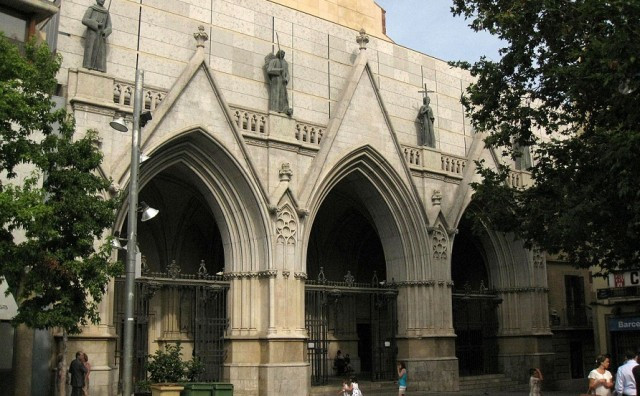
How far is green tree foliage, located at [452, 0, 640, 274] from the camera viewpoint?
47.6 feet

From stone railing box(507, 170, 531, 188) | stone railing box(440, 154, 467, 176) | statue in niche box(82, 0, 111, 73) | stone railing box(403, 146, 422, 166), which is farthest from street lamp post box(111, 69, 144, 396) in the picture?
stone railing box(507, 170, 531, 188)

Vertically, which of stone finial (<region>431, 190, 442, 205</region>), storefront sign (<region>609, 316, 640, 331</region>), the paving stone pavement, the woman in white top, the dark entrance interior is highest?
stone finial (<region>431, 190, 442, 205</region>)

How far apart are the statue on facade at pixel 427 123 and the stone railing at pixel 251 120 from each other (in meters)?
7.09

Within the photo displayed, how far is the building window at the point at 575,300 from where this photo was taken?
105 ft

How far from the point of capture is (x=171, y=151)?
70.1ft

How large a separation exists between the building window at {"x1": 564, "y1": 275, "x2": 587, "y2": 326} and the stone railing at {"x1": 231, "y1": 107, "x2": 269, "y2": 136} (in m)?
15.6

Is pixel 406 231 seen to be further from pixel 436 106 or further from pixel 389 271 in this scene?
pixel 436 106

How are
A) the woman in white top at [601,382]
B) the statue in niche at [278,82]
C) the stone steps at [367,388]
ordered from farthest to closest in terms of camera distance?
1. the statue in niche at [278,82]
2. the stone steps at [367,388]
3. the woman in white top at [601,382]

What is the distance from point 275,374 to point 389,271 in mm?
6685

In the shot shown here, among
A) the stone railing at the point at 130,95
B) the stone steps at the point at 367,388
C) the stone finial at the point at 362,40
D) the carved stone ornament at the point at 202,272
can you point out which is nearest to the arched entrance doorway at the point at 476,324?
the stone steps at the point at 367,388

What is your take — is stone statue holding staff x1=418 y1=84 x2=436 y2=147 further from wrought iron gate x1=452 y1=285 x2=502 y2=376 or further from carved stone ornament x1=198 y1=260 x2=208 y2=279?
carved stone ornament x1=198 y1=260 x2=208 y2=279

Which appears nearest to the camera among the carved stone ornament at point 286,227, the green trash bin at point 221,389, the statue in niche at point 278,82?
the green trash bin at point 221,389

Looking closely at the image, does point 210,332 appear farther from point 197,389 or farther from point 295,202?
point 197,389

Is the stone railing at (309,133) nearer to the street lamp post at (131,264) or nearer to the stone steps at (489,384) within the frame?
the street lamp post at (131,264)
